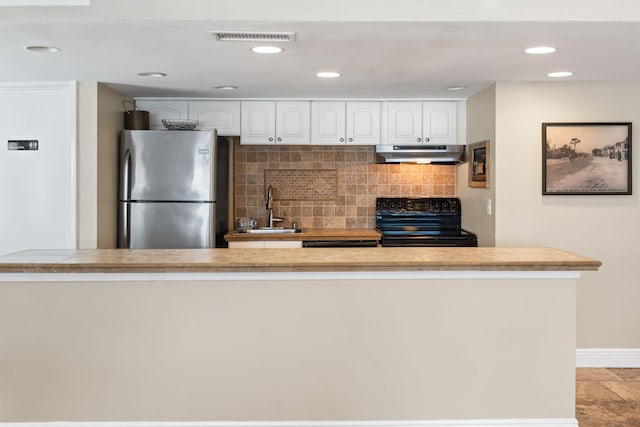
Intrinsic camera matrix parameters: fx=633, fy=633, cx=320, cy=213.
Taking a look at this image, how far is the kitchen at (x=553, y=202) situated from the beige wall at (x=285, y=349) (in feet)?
4.77

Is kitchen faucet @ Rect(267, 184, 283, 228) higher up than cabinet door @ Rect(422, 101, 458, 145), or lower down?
lower down

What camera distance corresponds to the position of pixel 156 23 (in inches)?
113

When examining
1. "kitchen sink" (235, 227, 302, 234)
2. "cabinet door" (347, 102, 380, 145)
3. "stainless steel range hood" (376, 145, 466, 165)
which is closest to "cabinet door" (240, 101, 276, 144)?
"cabinet door" (347, 102, 380, 145)

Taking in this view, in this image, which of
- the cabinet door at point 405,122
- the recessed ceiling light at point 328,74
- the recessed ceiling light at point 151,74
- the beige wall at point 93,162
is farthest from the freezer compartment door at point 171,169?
the cabinet door at point 405,122

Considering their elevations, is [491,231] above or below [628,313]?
above

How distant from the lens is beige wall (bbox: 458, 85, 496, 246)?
4586 mm

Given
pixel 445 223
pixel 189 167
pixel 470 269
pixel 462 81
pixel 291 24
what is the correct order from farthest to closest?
pixel 445 223 < pixel 189 167 < pixel 462 81 < pixel 470 269 < pixel 291 24

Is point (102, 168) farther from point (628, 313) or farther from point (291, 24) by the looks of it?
point (628, 313)

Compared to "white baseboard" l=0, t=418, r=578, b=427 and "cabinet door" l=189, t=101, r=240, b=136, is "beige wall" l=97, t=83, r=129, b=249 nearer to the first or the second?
"cabinet door" l=189, t=101, r=240, b=136

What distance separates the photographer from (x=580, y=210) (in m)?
4.53

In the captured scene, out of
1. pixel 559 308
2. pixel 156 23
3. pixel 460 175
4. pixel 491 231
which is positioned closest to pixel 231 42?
pixel 156 23

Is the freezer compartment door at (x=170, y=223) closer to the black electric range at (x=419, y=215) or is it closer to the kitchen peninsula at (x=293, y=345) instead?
the black electric range at (x=419, y=215)

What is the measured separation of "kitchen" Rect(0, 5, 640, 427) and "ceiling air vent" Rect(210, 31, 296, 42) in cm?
178

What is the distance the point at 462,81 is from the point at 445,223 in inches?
62.8
